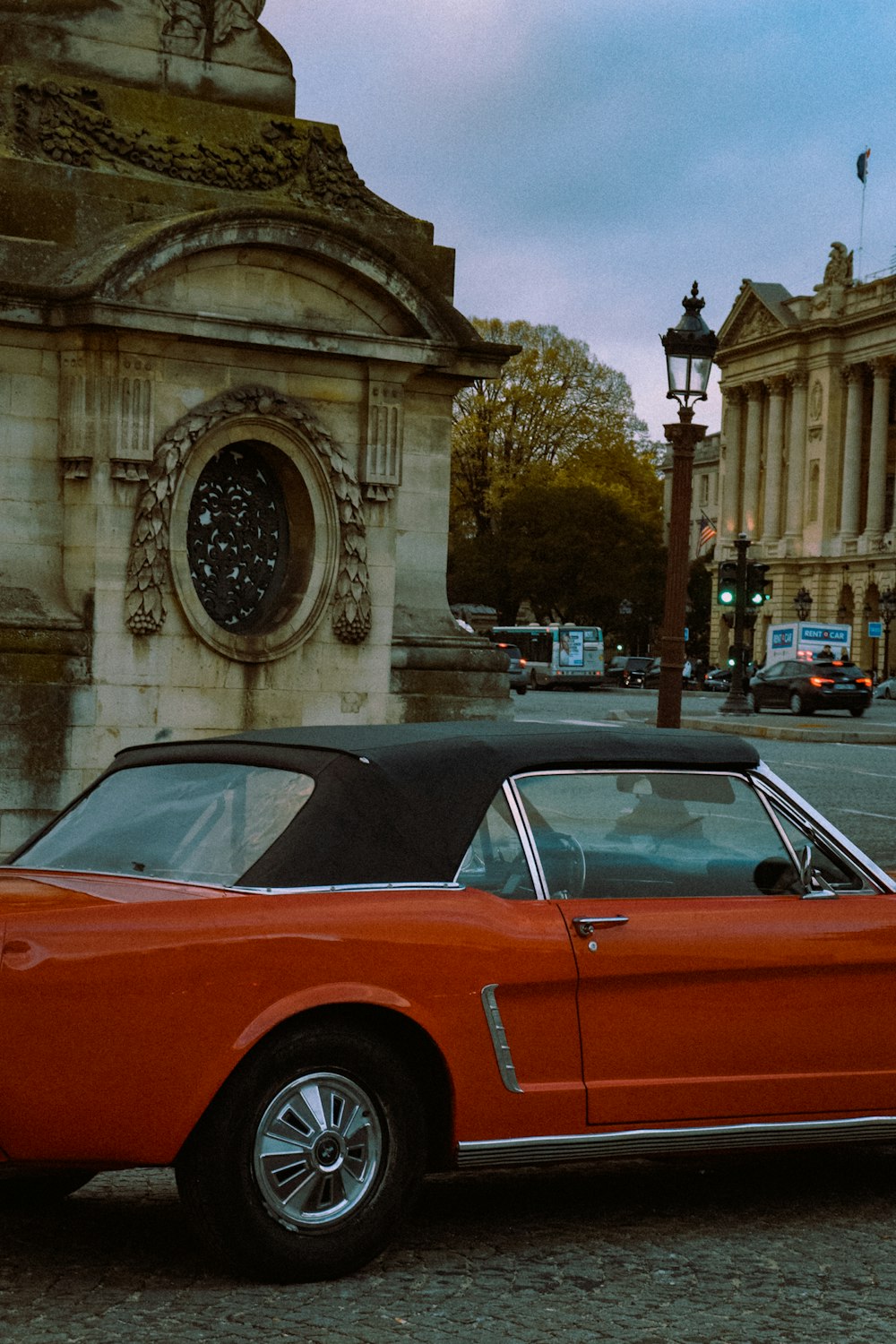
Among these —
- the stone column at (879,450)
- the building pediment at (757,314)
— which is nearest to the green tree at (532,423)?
the stone column at (879,450)

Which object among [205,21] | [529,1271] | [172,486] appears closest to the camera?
[529,1271]

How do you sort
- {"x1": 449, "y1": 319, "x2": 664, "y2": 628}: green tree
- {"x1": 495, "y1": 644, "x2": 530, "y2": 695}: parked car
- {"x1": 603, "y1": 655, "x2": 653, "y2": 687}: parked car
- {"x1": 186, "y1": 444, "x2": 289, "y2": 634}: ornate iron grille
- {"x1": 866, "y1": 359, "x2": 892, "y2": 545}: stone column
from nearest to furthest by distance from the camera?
{"x1": 186, "y1": 444, "x2": 289, "y2": 634}: ornate iron grille
{"x1": 495, "y1": 644, "x2": 530, "y2": 695}: parked car
{"x1": 449, "y1": 319, "x2": 664, "y2": 628}: green tree
{"x1": 603, "y1": 655, "x2": 653, "y2": 687}: parked car
{"x1": 866, "y1": 359, "x2": 892, "y2": 545}: stone column

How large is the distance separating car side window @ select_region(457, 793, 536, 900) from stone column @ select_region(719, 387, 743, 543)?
4736 inches

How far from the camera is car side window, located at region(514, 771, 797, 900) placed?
555cm

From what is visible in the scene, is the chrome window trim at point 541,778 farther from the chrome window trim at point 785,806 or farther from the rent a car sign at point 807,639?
the rent a car sign at point 807,639

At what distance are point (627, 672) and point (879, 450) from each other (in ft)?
105

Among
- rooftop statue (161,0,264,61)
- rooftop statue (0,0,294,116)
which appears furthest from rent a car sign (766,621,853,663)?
rooftop statue (161,0,264,61)

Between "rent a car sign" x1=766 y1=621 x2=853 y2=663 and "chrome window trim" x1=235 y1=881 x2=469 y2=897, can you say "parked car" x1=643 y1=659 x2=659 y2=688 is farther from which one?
"chrome window trim" x1=235 y1=881 x2=469 y2=897

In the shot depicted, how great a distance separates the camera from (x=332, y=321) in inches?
549

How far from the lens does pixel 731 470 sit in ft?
414

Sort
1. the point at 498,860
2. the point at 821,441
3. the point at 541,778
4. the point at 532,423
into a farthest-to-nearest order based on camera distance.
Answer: the point at 821,441, the point at 532,423, the point at 541,778, the point at 498,860

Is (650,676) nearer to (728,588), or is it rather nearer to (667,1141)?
(728,588)

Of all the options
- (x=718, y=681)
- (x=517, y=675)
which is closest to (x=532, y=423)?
(x=718, y=681)

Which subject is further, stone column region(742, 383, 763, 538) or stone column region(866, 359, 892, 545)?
stone column region(742, 383, 763, 538)
